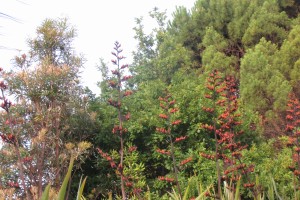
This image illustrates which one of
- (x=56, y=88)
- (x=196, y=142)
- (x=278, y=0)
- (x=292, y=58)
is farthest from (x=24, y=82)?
(x=278, y=0)

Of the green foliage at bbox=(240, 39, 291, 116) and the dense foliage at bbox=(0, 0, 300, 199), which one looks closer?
the dense foliage at bbox=(0, 0, 300, 199)

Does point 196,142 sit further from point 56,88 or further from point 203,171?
point 56,88

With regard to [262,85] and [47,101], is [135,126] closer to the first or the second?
[47,101]

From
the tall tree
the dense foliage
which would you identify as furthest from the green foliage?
the tall tree

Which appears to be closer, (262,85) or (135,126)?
(135,126)

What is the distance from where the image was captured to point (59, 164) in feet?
24.7

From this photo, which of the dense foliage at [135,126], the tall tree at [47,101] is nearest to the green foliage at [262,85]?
the dense foliage at [135,126]

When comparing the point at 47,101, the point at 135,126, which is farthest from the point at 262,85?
the point at 47,101

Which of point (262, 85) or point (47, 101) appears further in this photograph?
point (262, 85)

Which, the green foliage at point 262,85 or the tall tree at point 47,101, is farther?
the green foliage at point 262,85

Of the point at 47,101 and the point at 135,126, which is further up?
the point at 47,101

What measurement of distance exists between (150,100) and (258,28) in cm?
599

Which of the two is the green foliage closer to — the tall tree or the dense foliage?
the dense foliage

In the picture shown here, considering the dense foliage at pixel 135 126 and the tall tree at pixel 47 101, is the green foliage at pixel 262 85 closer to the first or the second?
the dense foliage at pixel 135 126
